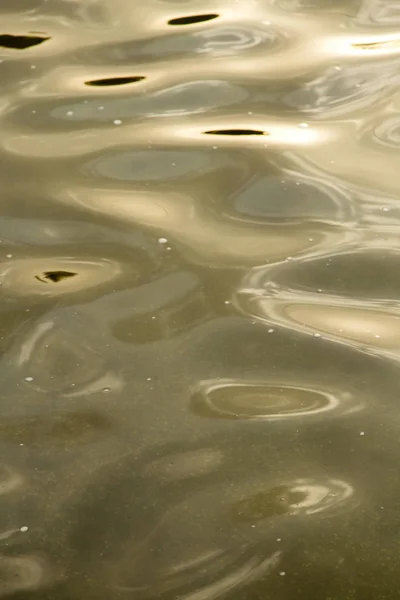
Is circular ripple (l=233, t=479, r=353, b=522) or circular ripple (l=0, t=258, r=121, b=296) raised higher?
circular ripple (l=0, t=258, r=121, b=296)

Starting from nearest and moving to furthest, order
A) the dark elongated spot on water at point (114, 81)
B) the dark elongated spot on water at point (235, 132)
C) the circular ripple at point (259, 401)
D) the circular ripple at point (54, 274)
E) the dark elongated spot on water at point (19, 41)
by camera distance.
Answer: the circular ripple at point (259, 401) < the circular ripple at point (54, 274) < the dark elongated spot on water at point (235, 132) < the dark elongated spot on water at point (114, 81) < the dark elongated spot on water at point (19, 41)

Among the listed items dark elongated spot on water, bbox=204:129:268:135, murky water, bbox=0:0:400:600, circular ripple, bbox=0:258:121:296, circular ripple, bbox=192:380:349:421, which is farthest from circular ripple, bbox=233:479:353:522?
dark elongated spot on water, bbox=204:129:268:135

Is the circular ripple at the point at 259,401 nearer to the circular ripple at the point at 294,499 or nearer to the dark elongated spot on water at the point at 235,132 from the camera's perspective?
the circular ripple at the point at 294,499

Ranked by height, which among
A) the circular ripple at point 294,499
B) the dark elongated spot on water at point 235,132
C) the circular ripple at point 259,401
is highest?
the dark elongated spot on water at point 235,132

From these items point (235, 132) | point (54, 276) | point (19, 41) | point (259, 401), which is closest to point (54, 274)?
point (54, 276)

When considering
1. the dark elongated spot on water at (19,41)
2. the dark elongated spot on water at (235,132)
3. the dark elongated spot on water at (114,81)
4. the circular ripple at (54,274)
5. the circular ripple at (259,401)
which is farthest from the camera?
the dark elongated spot on water at (19,41)

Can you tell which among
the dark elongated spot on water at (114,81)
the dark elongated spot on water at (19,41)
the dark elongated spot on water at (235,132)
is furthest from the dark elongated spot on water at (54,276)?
the dark elongated spot on water at (19,41)

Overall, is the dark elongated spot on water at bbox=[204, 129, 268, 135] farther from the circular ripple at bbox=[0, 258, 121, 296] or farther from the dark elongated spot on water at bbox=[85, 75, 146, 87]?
the circular ripple at bbox=[0, 258, 121, 296]

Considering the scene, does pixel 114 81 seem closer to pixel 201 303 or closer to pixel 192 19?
pixel 192 19
